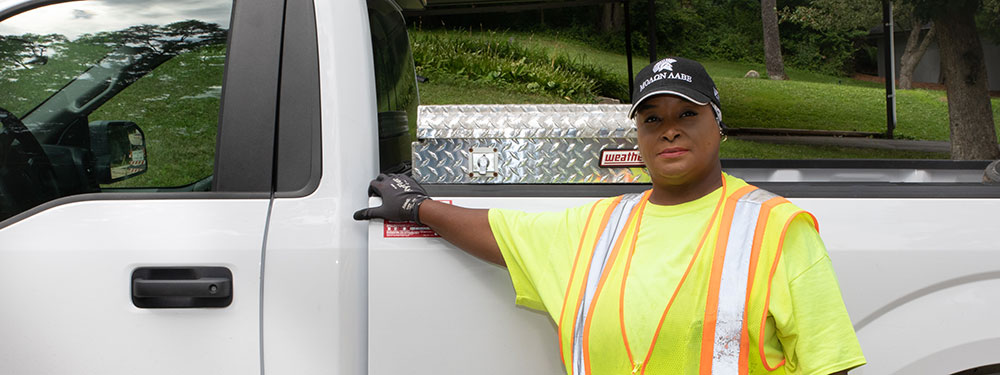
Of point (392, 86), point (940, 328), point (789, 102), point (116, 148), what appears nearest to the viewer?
point (940, 328)

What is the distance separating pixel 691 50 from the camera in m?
26.7

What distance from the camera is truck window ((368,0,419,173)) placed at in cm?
238

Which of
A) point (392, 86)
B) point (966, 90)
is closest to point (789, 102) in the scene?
point (966, 90)

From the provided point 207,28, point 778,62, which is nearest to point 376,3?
point 207,28

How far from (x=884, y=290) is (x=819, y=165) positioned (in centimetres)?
153

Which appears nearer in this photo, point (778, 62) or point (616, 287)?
point (616, 287)

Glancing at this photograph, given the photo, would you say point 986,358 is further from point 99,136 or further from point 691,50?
point 691,50

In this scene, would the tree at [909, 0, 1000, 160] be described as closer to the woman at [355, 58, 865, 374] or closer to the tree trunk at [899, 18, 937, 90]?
the woman at [355, 58, 865, 374]

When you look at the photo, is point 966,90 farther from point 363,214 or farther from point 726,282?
point 363,214

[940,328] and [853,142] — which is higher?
[853,142]

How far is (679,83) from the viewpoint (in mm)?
1726

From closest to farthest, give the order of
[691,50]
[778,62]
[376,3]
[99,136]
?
1. [99,136]
2. [376,3]
3. [778,62]
4. [691,50]

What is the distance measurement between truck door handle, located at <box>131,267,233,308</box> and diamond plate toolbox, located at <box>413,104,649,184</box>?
0.61 metres

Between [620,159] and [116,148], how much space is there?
139 cm
